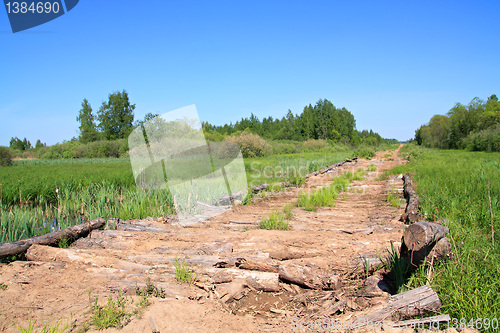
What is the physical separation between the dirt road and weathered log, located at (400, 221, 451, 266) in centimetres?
49

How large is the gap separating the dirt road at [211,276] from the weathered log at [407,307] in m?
0.27

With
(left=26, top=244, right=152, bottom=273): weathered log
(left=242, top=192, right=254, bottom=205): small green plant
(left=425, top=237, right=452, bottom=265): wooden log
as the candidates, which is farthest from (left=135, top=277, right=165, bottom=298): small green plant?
(left=242, top=192, right=254, bottom=205): small green plant

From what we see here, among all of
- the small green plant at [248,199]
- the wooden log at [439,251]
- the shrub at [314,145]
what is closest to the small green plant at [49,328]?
the wooden log at [439,251]

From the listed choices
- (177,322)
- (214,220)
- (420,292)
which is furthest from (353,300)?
(214,220)

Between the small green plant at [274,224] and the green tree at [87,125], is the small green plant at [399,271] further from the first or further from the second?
the green tree at [87,125]

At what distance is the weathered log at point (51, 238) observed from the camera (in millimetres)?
4004

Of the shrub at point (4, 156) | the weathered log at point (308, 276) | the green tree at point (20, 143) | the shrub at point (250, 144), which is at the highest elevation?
the green tree at point (20, 143)

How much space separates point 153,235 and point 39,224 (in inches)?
129

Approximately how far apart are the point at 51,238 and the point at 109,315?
9.27ft

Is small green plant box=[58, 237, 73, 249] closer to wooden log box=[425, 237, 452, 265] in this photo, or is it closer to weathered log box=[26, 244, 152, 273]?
weathered log box=[26, 244, 152, 273]

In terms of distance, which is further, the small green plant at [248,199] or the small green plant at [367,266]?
the small green plant at [248,199]

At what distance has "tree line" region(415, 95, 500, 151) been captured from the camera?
32.7 m

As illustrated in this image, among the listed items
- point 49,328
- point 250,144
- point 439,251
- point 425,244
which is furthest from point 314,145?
point 49,328

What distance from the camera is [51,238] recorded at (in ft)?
14.9
